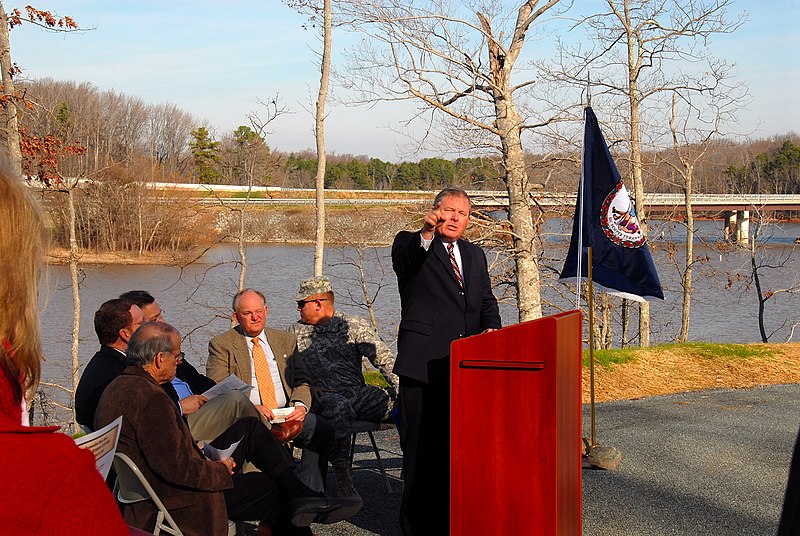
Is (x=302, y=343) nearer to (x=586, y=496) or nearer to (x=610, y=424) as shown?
(x=586, y=496)

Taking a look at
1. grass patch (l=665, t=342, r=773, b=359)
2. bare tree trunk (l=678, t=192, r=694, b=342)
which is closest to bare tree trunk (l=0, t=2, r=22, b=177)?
grass patch (l=665, t=342, r=773, b=359)

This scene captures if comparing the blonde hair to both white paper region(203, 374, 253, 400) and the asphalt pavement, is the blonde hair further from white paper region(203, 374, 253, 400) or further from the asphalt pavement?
white paper region(203, 374, 253, 400)

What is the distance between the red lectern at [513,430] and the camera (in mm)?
3777

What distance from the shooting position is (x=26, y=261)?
1355 millimetres

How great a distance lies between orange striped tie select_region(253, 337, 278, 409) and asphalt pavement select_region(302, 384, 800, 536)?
879 millimetres

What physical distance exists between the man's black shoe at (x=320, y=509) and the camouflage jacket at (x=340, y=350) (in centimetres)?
167

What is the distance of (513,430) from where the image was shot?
387cm

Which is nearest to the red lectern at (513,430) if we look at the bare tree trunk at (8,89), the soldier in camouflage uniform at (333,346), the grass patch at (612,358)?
the soldier in camouflage uniform at (333,346)

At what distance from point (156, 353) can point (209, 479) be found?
65 centimetres

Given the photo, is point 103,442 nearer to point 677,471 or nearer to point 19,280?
point 19,280

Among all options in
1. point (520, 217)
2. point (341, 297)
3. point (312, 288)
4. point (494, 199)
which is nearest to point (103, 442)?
point (312, 288)

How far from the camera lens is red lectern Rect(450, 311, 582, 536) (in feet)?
12.4

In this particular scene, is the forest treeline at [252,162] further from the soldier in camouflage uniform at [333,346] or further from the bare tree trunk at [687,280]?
the soldier in camouflage uniform at [333,346]

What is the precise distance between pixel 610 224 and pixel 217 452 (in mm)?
3560
